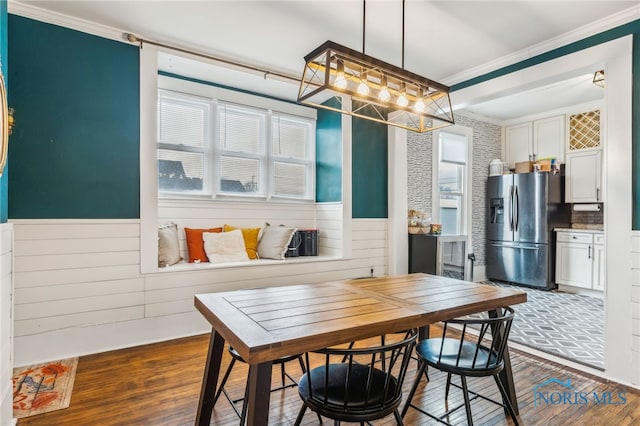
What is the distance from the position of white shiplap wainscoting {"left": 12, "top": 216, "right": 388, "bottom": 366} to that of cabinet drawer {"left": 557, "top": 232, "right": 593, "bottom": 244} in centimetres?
453

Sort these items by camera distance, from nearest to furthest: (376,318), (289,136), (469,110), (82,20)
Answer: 1. (376,318)
2. (82,20)
3. (289,136)
4. (469,110)

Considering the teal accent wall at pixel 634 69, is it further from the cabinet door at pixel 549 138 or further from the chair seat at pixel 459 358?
the cabinet door at pixel 549 138

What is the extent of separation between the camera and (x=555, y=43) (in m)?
3.07

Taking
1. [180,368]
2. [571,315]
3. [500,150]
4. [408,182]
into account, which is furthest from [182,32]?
[500,150]

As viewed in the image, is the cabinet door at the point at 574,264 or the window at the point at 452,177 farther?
the window at the point at 452,177

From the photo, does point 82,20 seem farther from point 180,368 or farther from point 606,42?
Answer: point 606,42

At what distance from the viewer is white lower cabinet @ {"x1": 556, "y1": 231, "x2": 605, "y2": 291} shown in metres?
4.74

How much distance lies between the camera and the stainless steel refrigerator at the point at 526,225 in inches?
204

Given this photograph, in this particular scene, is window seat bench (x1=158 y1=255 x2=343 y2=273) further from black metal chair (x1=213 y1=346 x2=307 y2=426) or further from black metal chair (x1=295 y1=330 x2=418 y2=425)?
black metal chair (x1=295 y1=330 x2=418 y2=425)

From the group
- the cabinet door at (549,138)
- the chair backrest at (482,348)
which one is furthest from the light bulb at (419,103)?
the cabinet door at (549,138)

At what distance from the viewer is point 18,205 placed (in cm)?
267

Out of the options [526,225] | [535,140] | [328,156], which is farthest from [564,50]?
[535,140]

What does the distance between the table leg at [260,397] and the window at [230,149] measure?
303 centimetres

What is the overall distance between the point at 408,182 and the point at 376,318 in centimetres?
367
